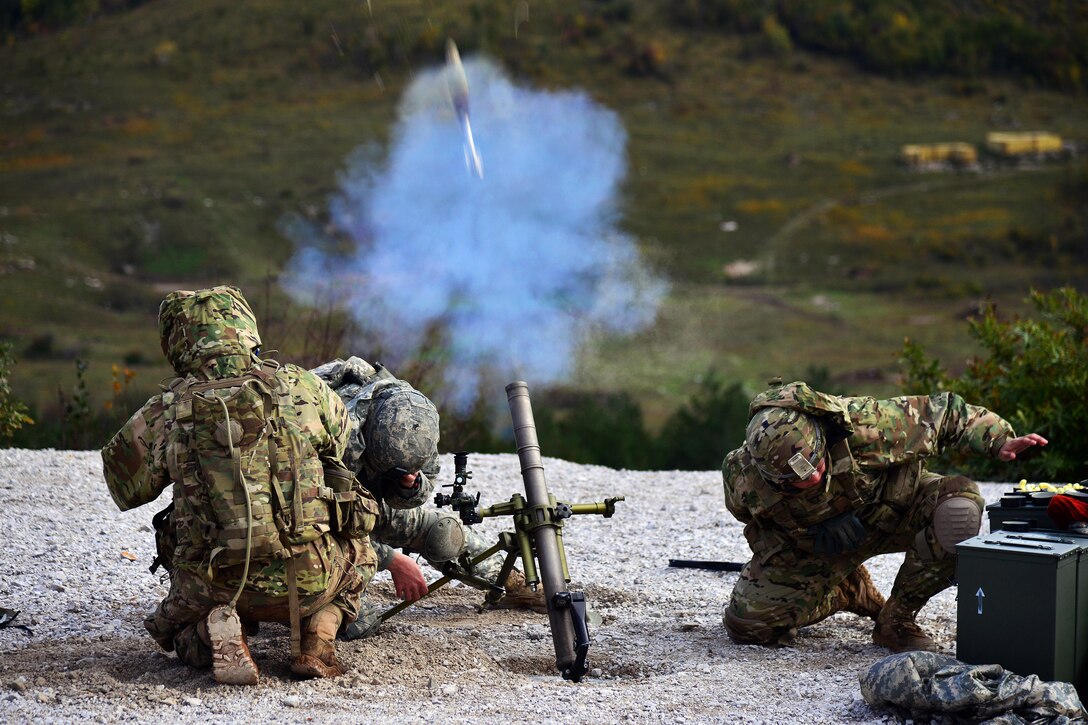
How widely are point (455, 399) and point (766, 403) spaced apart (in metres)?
7.29

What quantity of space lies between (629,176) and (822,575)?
20.7m

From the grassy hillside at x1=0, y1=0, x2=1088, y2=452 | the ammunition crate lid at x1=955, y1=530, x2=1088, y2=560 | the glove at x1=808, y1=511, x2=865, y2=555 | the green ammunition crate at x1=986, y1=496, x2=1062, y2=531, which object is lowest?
the glove at x1=808, y1=511, x2=865, y2=555

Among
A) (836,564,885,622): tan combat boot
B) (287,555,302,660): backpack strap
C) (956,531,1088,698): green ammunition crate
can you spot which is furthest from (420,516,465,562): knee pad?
(956,531,1088,698): green ammunition crate

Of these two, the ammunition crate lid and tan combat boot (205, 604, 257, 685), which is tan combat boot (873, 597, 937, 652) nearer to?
the ammunition crate lid

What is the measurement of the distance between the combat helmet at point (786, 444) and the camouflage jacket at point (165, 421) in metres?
1.59

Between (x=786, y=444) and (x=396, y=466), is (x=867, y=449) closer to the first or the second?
(x=786, y=444)

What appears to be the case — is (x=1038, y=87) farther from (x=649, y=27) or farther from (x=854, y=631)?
(x=854, y=631)

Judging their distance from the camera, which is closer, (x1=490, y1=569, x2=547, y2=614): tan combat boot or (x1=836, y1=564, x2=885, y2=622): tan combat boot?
(x1=836, y1=564, x2=885, y2=622): tan combat boot

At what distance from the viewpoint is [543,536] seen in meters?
4.81

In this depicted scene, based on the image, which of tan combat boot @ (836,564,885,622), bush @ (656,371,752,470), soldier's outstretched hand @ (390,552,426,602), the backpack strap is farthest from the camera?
bush @ (656,371,752,470)

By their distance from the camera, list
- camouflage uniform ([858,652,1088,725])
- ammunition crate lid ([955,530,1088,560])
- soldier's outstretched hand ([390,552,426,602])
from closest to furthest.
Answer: camouflage uniform ([858,652,1088,725]), ammunition crate lid ([955,530,1088,560]), soldier's outstretched hand ([390,552,426,602])

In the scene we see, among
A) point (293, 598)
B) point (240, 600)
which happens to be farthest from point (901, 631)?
point (240, 600)

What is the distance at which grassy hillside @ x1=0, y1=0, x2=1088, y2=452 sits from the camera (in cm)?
2128

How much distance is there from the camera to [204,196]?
22531mm
